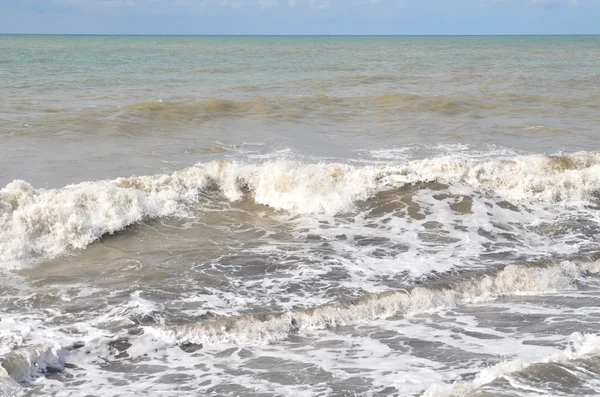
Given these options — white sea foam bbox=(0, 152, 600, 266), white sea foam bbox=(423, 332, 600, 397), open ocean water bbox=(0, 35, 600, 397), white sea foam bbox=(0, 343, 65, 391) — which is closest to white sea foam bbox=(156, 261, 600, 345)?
open ocean water bbox=(0, 35, 600, 397)

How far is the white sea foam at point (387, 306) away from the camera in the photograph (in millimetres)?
6301

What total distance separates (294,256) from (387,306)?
5.97 feet

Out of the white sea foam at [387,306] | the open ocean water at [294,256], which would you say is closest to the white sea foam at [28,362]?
the open ocean water at [294,256]

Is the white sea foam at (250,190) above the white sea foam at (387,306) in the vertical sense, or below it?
above

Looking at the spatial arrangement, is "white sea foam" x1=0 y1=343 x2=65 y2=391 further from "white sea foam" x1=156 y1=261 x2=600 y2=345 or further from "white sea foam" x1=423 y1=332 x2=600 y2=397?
"white sea foam" x1=423 y1=332 x2=600 y2=397

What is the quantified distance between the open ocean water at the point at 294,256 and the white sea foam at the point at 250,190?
0.11ft

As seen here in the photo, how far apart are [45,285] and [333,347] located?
129 inches

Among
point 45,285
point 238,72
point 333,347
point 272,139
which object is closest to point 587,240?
point 333,347

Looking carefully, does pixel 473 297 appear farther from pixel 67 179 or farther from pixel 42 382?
pixel 67 179

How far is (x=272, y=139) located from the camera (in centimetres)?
1552

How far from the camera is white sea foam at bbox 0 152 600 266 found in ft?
29.6

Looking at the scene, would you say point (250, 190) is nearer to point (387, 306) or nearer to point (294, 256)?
point (294, 256)

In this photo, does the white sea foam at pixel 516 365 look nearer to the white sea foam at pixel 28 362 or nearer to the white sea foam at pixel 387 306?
the white sea foam at pixel 387 306

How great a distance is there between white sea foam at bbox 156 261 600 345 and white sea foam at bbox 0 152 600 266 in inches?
120
